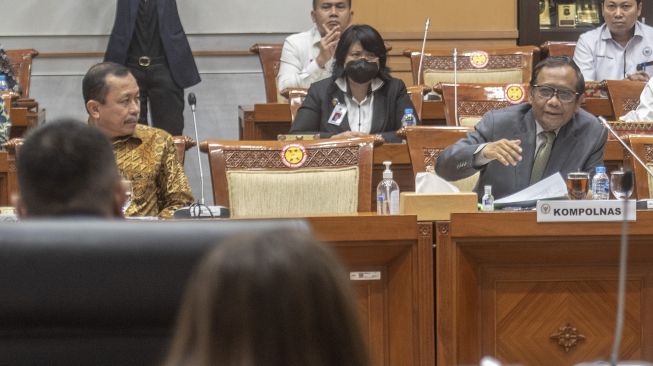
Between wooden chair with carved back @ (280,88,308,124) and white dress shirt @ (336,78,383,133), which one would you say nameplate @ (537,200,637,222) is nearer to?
white dress shirt @ (336,78,383,133)

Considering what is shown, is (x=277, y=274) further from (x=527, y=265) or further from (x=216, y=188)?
(x=216, y=188)

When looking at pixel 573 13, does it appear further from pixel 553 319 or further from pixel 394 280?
pixel 394 280

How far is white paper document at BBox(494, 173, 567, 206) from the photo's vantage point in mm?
3715

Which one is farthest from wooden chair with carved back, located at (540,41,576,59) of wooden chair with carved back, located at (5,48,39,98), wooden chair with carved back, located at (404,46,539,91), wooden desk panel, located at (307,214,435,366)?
wooden desk panel, located at (307,214,435,366)

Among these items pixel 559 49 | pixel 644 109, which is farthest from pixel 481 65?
pixel 644 109

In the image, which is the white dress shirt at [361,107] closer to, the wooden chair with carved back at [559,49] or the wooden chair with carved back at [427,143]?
the wooden chair with carved back at [427,143]

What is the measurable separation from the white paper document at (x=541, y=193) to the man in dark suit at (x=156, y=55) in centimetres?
365

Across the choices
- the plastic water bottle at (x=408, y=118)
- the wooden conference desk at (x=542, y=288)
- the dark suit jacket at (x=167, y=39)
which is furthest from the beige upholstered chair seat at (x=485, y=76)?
the wooden conference desk at (x=542, y=288)

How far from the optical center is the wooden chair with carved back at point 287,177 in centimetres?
413

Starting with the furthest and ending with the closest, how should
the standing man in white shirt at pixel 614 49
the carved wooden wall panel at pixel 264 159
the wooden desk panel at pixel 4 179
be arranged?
1. the standing man in white shirt at pixel 614 49
2. the wooden desk panel at pixel 4 179
3. the carved wooden wall panel at pixel 264 159

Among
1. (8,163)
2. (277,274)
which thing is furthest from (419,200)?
(277,274)

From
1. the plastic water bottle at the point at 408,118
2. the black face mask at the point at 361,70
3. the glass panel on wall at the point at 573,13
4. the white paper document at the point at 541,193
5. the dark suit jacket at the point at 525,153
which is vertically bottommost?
the white paper document at the point at 541,193

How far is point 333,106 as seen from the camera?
228 inches

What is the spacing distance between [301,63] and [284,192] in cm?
283
